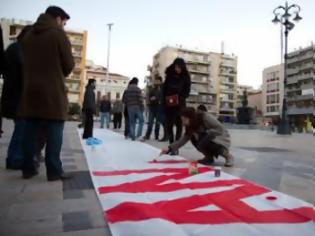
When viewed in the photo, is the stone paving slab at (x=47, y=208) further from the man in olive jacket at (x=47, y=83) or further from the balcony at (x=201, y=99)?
Result: the balcony at (x=201, y=99)

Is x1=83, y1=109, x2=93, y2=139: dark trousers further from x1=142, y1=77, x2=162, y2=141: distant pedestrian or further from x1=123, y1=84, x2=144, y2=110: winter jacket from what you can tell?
x1=142, y1=77, x2=162, y2=141: distant pedestrian

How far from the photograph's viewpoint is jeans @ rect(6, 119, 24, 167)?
484 centimetres

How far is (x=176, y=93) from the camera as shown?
759cm

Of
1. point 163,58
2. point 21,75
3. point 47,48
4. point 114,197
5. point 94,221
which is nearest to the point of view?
point 94,221

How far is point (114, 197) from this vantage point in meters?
3.36

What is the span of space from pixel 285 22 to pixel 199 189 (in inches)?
858

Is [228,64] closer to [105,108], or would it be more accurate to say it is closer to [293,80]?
[293,80]

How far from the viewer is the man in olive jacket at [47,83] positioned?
3996mm

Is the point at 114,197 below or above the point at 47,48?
below

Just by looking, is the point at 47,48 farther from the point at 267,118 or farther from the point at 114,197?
the point at 267,118

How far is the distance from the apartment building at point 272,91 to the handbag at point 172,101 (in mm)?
89074

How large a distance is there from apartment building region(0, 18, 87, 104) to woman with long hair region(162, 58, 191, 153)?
2470 inches

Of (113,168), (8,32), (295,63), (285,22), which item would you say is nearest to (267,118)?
(295,63)

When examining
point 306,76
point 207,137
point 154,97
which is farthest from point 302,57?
point 207,137
